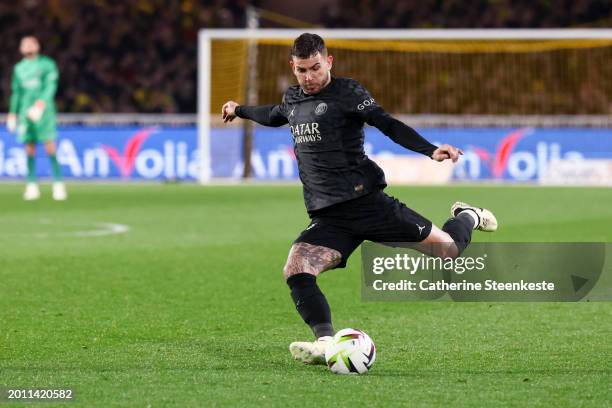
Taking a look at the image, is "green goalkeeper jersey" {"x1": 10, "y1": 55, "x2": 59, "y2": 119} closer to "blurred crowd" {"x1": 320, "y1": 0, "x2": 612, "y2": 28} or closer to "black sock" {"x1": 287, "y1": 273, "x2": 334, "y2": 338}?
"blurred crowd" {"x1": 320, "y1": 0, "x2": 612, "y2": 28}

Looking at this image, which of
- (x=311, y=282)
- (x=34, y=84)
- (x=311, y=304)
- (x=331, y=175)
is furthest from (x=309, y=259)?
(x=34, y=84)

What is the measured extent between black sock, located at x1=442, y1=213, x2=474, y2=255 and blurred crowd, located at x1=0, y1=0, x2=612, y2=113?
20.0 meters

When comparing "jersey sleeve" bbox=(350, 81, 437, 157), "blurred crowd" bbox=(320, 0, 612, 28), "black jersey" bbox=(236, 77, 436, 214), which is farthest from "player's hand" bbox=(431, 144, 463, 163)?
"blurred crowd" bbox=(320, 0, 612, 28)

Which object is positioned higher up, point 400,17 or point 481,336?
point 400,17

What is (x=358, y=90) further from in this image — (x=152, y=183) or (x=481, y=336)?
(x=152, y=183)

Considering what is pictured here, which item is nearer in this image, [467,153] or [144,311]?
[144,311]

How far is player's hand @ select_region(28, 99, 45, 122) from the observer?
58.4 ft

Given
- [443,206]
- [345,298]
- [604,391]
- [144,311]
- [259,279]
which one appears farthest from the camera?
[443,206]

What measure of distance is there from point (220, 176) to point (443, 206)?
777 centimetres

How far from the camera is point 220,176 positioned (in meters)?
23.8

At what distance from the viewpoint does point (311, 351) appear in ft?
18.3

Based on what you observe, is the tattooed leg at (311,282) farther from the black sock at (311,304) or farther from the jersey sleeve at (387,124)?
the jersey sleeve at (387,124)

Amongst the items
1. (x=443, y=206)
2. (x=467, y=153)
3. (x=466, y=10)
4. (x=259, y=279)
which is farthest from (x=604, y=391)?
(x=466, y=10)

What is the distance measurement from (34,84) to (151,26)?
392 inches
